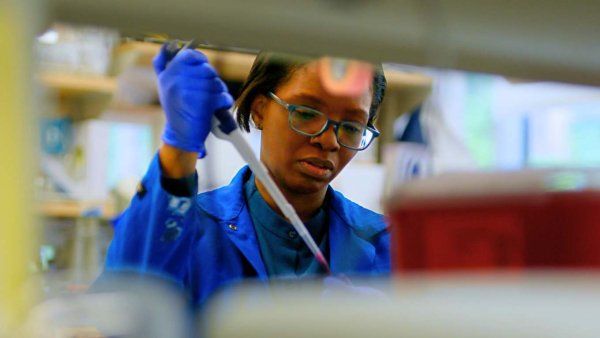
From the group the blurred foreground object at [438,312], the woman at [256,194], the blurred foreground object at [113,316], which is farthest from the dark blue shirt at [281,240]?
the blurred foreground object at [438,312]

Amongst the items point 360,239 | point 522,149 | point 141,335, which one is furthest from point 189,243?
point 522,149

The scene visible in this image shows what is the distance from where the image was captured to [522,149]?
3.74 ft

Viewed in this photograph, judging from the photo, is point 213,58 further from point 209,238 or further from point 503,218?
point 503,218

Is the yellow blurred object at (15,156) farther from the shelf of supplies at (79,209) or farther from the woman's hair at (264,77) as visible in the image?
the woman's hair at (264,77)

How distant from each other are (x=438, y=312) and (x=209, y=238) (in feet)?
1.33

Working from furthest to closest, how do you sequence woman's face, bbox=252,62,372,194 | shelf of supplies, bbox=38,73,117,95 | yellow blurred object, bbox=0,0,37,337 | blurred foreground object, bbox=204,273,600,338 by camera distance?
woman's face, bbox=252,62,372,194 → shelf of supplies, bbox=38,73,117,95 → yellow blurred object, bbox=0,0,37,337 → blurred foreground object, bbox=204,273,600,338

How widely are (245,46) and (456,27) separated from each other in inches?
8.5

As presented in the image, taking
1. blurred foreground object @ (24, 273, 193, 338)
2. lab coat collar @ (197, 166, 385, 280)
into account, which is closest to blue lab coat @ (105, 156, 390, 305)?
lab coat collar @ (197, 166, 385, 280)

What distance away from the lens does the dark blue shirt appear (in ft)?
2.39

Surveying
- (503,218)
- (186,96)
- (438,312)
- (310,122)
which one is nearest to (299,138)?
(310,122)

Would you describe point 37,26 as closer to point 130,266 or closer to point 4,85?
point 4,85

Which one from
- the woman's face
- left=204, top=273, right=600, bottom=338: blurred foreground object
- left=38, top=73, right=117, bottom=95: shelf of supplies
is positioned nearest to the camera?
left=204, top=273, right=600, bottom=338: blurred foreground object

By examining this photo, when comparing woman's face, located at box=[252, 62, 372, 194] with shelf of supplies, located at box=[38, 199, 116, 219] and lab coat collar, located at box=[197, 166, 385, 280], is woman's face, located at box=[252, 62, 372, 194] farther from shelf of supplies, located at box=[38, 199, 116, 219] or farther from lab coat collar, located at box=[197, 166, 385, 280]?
shelf of supplies, located at box=[38, 199, 116, 219]

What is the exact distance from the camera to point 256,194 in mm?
738
